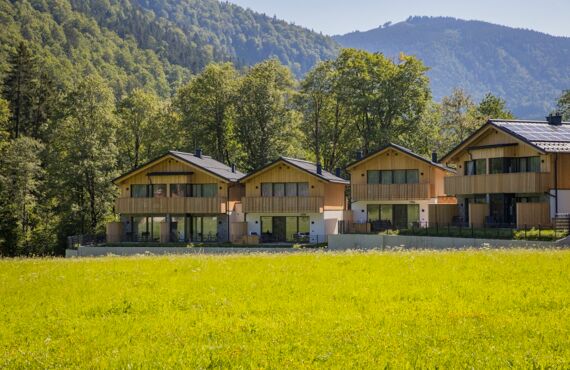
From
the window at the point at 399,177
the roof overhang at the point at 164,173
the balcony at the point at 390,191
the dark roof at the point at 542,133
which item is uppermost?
the dark roof at the point at 542,133

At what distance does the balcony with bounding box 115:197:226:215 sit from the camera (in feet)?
172

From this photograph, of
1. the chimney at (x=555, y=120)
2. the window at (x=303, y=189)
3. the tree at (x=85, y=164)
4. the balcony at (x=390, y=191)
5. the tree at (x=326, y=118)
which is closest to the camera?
the chimney at (x=555, y=120)

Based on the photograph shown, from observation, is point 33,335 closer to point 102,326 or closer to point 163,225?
point 102,326

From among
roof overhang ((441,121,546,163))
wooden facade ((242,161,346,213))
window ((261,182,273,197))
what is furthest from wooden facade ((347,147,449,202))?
window ((261,182,273,197))

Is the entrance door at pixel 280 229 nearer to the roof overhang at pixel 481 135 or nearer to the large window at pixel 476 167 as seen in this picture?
the roof overhang at pixel 481 135

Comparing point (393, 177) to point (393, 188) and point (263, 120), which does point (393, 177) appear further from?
point (263, 120)

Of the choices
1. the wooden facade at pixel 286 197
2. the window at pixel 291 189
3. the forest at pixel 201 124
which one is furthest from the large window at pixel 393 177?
the forest at pixel 201 124

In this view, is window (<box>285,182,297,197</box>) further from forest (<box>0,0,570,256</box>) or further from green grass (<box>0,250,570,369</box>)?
green grass (<box>0,250,570,369</box>)

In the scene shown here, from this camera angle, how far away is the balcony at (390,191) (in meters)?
49.4

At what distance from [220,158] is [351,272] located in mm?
48281

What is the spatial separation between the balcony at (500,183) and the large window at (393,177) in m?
4.15

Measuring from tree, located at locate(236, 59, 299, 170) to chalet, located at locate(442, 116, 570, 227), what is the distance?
69.1ft

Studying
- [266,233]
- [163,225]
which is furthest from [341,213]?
[163,225]

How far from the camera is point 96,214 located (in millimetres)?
58906
